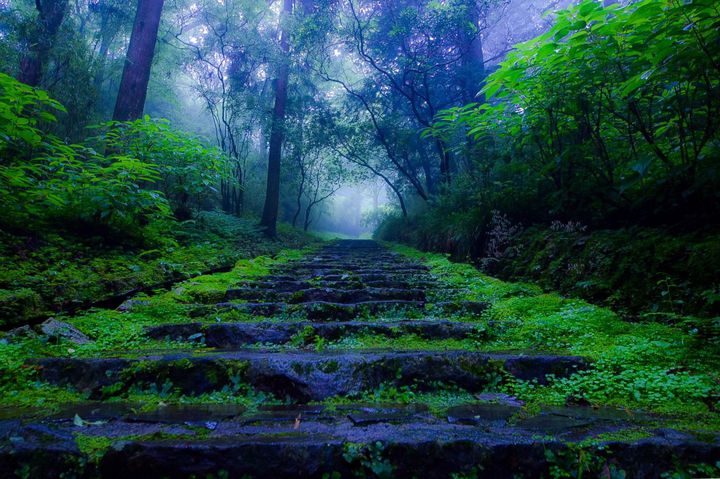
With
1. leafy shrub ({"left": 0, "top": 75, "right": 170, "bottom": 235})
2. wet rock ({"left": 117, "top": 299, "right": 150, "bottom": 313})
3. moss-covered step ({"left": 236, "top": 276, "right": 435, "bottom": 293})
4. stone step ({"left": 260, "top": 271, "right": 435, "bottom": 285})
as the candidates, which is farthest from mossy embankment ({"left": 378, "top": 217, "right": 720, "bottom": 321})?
leafy shrub ({"left": 0, "top": 75, "right": 170, "bottom": 235})

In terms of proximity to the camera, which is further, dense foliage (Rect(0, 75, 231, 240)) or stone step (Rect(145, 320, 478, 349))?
→ dense foliage (Rect(0, 75, 231, 240))

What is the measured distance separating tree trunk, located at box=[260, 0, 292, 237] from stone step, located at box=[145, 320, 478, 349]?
885 centimetres

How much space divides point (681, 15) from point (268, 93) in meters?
15.5

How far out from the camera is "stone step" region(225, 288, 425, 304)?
3.85 m

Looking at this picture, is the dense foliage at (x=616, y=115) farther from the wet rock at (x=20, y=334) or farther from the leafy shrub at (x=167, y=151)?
the leafy shrub at (x=167, y=151)

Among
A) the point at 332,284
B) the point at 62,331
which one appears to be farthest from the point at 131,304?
the point at 332,284

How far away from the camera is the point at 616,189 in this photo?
11.4 ft

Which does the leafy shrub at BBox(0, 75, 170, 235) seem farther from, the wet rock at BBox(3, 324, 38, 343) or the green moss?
the wet rock at BBox(3, 324, 38, 343)

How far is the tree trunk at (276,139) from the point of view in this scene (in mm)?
11742

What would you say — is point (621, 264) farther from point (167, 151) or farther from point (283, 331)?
point (167, 151)

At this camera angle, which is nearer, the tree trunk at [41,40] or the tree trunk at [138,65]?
the tree trunk at [138,65]

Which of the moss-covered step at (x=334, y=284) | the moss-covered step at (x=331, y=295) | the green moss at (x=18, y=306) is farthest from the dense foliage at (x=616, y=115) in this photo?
the green moss at (x=18, y=306)

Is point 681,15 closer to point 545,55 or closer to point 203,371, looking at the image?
point 545,55

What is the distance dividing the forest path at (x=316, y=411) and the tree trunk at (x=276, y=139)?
8783 millimetres
